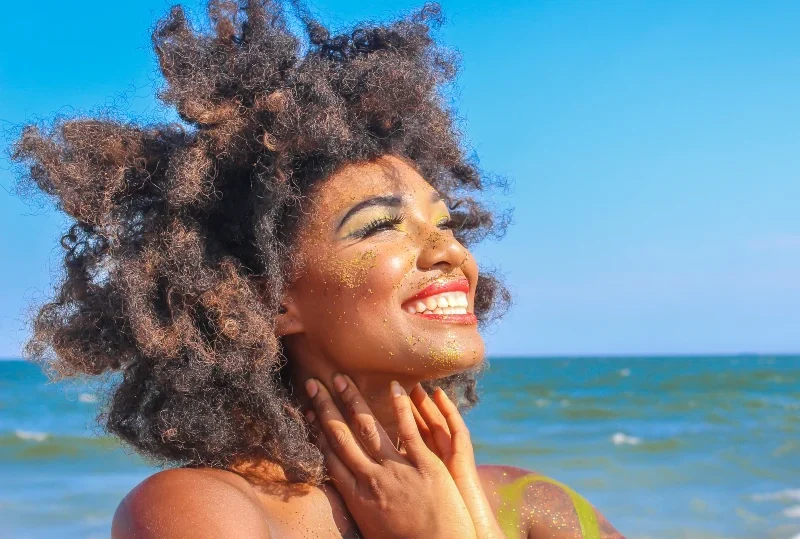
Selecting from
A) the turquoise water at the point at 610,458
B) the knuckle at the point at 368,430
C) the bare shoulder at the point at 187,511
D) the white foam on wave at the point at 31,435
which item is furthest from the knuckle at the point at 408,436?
the white foam on wave at the point at 31,435

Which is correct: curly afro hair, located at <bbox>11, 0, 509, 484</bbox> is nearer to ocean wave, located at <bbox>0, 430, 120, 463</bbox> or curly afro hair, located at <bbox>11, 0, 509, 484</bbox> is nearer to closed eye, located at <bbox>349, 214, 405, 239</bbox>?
closed eye, located at <bbox>349, 214, 405, 239</bbox>

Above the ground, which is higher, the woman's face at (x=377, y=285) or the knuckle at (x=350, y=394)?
the woman's face at (x=377, y=285)

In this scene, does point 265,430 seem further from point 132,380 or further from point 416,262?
point 416,262

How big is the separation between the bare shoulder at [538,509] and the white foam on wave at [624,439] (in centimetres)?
1247

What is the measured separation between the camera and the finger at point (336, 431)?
3.06 meters

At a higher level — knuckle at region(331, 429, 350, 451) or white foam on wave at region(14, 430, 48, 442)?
white foam on wave at region(14, 430, 48, 442)

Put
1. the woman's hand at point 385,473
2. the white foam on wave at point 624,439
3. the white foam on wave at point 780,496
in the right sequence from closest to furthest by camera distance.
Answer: the woman's hand at point 385,473 < the white foam on wave at point 780,496 < the white foam on wave at point 624,439

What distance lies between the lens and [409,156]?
3.77 meters

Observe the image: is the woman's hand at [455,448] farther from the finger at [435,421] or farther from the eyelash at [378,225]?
the eyelash at [378,225]

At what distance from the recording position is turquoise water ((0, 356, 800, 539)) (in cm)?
936

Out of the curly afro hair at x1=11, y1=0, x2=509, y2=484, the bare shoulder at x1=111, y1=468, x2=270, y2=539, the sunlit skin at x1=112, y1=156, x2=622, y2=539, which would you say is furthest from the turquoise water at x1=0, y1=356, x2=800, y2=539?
the sunlit skin at x1=112, y1=156, x2=622, y2=539

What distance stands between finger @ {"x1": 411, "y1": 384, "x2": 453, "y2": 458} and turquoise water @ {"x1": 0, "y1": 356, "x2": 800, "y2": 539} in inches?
44.0

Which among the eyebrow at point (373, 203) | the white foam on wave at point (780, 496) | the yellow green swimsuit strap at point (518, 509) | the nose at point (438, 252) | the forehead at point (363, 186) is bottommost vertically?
the yellow green swimsuit strap at point (518, 509)

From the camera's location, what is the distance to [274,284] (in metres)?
3.20
